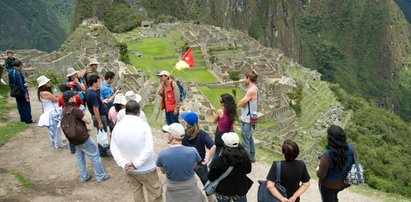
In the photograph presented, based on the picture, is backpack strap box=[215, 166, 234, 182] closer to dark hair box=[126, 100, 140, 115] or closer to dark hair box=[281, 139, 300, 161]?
dark hair box=[281, 139, 300, 161]

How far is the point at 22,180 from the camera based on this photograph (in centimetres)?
746

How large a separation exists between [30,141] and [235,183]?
6229mm

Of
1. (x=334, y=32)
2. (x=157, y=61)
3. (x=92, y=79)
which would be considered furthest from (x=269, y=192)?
(x=334, y=32)

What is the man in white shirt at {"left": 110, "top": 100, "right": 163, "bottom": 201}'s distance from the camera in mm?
5387

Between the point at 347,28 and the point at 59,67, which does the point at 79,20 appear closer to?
the point at 59,67

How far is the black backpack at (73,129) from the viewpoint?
263 inches

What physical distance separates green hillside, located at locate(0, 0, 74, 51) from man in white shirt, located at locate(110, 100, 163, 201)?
86.6 metres

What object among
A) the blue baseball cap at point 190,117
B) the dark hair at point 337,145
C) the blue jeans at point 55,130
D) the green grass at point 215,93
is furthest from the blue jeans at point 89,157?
the green grass at point 215,93

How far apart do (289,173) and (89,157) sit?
3550 millimetres

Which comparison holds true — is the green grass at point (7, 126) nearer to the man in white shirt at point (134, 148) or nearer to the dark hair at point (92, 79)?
the dark hair at point (92, 79)

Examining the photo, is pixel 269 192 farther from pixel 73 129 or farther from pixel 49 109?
pixel 49 109

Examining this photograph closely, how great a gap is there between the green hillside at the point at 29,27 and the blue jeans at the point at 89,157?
84.7 meters

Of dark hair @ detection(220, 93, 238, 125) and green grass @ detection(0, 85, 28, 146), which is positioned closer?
dark hair @ detection(220, 93, 238, 125)

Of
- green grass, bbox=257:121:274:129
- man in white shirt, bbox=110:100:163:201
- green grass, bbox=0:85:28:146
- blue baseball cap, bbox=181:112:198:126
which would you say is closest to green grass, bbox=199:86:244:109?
green grass, bbox=257:121:274:129
